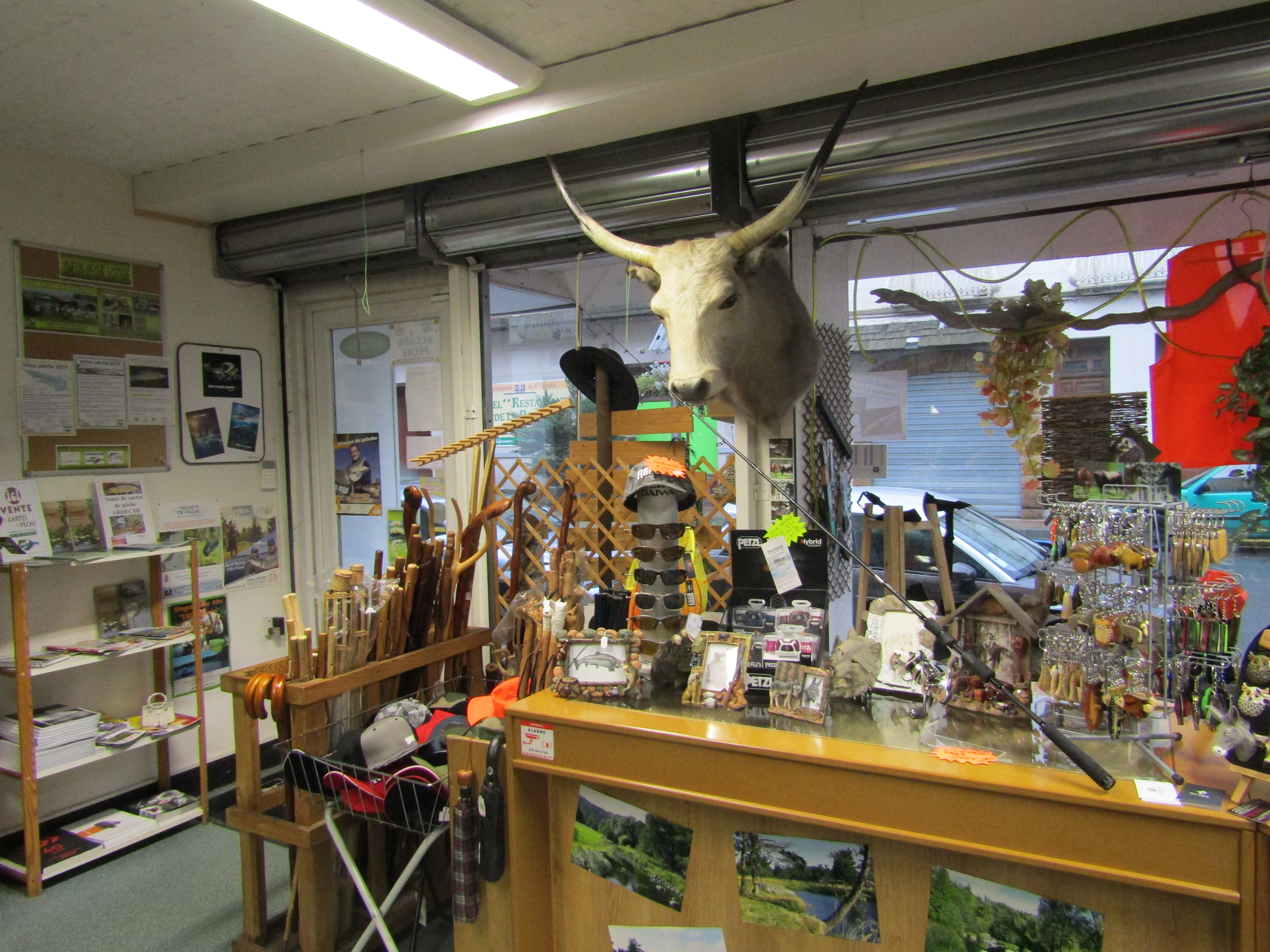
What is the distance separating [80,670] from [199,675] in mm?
458

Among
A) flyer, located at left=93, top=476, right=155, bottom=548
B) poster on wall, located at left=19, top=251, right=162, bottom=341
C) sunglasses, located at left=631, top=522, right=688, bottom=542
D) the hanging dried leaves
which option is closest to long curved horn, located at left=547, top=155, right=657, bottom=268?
sunglasses, located at left=631, top=522, right=688, bottom=542

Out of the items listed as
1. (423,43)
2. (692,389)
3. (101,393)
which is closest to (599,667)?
(692,389)

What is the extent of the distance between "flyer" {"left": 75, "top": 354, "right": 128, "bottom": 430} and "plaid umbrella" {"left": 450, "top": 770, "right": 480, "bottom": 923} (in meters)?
2.49

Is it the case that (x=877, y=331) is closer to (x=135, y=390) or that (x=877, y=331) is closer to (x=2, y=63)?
(x=2, y=63)

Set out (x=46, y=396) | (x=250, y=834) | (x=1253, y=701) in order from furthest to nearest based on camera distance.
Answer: (x=46, y=396)
(x=250, y=834)
(x=1253, y=701)

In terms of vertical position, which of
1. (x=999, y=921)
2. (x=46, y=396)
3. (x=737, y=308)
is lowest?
(x=999, y=921)

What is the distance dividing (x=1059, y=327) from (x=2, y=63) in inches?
127

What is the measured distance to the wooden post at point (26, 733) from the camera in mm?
2848

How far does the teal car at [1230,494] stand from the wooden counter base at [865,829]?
938 mm

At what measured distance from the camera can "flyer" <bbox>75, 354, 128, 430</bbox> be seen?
10.8 feet

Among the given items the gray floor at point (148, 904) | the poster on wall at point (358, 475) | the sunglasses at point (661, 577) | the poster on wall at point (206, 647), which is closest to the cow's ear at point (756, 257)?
the sunglasses at point (661, 577)

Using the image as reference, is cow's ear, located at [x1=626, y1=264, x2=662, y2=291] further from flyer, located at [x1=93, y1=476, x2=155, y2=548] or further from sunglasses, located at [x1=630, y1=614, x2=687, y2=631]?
flyer, located at [x1=93, y1=476, x2=155, y2=548]

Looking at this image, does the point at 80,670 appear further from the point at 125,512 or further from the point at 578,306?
the point at 578,306

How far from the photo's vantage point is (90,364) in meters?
3.31
